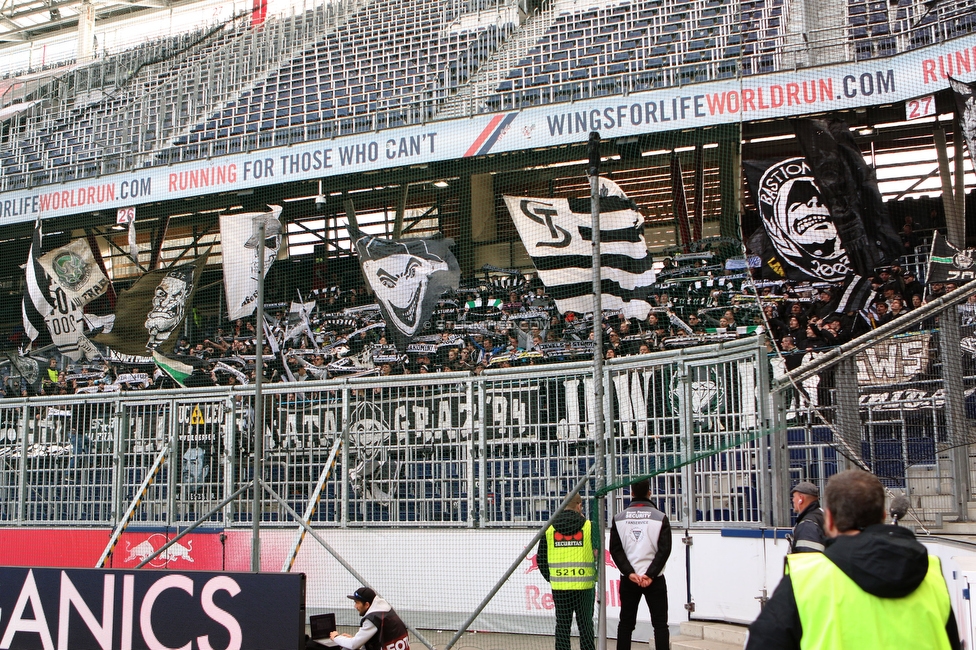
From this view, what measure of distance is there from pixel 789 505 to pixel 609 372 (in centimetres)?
184

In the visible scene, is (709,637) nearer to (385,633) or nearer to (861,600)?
(385,633)

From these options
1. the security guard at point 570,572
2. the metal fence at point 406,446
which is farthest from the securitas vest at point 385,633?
the metal fence at point 406,446

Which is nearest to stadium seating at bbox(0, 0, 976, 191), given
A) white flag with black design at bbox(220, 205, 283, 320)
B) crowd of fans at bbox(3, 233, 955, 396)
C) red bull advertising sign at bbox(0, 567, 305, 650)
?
white flag with black design at bbox(220, 205, 283, 320)

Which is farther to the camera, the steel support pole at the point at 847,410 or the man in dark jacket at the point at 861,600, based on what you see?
the steel support pole at the point at 847,410

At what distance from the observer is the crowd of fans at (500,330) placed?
13.0m

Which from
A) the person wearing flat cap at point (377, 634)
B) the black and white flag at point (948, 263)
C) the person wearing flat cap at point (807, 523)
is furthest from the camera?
the black and white flag at point (948, 263)

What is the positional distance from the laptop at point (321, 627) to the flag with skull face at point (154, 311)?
11.6 metres

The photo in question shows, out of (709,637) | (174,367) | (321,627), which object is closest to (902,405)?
(709,637)

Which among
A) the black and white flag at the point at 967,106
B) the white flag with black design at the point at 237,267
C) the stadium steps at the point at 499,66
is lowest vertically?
the white flag with black design at the point at 237,267

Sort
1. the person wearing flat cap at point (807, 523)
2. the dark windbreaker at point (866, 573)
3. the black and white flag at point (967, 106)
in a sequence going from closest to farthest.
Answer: the dark windbreaker at point (866, 573), the person wearing flat cap at point (807, 523), the black and white flag at point (967, 106)

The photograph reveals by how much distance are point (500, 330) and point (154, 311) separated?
6.32 metres

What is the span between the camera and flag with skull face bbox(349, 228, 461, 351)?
15133 mm

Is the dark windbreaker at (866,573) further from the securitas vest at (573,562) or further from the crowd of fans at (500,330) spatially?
the crowd of fans at (500,330)

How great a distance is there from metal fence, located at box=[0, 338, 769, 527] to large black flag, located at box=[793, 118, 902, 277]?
6.57 meters
